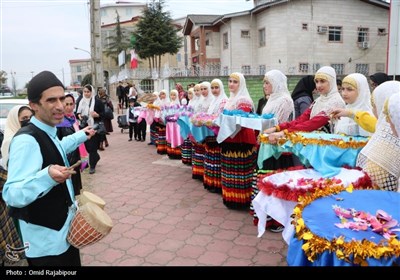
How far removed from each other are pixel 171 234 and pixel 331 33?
20.8 metres

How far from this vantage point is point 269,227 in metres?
3.96

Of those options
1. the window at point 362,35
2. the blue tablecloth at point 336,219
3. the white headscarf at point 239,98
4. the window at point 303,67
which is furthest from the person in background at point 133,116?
the window at point 362,35

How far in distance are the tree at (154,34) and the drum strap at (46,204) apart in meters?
25.6

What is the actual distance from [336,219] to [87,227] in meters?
1.34

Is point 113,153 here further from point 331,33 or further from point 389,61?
point 331,33

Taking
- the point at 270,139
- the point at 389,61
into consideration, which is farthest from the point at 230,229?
the point at 389,61

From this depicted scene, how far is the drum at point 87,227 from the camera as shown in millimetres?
1895

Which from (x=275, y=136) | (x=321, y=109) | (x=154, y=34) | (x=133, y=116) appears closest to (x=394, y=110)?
(x=275, y=136)

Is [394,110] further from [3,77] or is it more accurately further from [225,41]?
[3,77]

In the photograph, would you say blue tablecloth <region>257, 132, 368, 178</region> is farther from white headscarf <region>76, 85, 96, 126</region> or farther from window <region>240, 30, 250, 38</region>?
window <region>240, 30, 250, 38</region>

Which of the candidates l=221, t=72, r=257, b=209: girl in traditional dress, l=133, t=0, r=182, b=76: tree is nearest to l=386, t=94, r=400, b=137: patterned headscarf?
l=221, t=72, r=257, b=209: girl in traditional dress

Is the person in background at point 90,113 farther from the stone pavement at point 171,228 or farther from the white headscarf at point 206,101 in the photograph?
the white headscarf at point 206,101

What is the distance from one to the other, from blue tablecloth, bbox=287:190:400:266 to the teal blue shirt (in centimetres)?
128

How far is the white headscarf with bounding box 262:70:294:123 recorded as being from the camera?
3.93 meters
